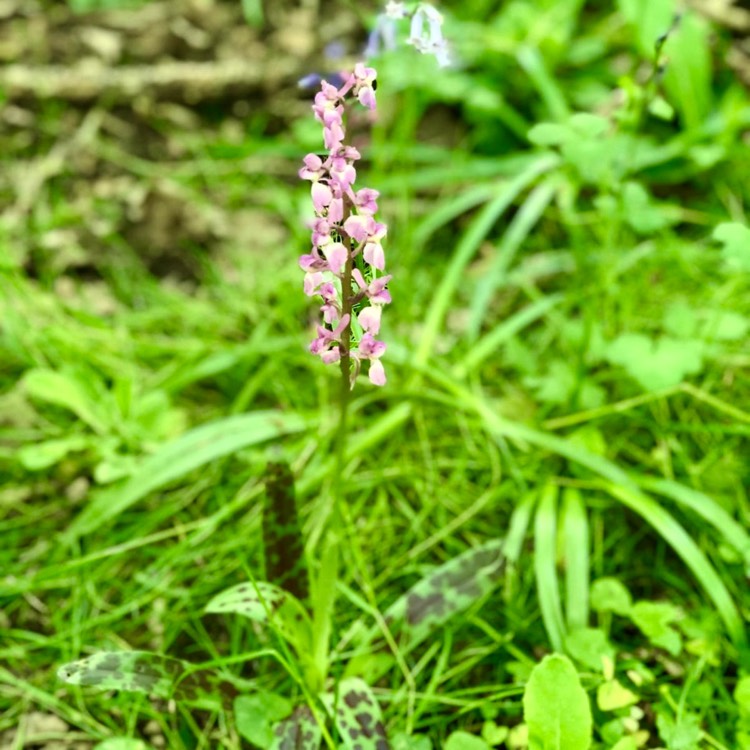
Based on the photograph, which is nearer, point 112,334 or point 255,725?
point 255,725

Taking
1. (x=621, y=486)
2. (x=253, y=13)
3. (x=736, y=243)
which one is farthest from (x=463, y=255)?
(x=253, y=13)

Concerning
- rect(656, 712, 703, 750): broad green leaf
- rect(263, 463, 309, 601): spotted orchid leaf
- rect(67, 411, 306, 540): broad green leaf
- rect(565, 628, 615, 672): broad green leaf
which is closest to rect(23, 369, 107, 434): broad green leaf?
rect(67, 411, 306, 540): broad green leaf

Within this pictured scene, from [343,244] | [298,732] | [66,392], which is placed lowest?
[298,732]

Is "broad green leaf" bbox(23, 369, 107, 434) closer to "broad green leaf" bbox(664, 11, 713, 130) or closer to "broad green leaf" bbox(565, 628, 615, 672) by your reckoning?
"broad green leaf" bbox(565, 628, 615, 672)

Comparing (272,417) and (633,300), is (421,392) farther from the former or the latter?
(633,300)

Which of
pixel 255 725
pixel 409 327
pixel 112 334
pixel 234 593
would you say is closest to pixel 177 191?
pixel 112 334

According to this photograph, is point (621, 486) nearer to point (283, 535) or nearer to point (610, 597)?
point (610, 597)
